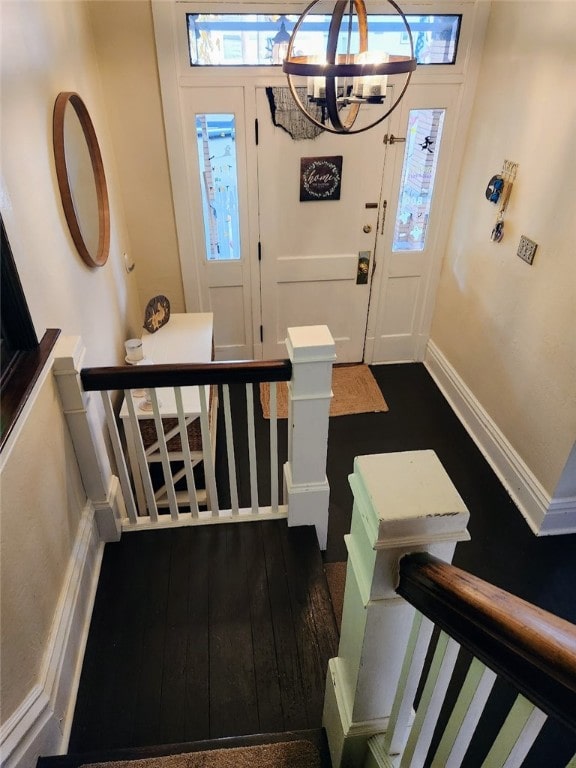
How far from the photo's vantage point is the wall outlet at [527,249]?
2598 mm

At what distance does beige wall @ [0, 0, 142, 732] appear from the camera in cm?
127

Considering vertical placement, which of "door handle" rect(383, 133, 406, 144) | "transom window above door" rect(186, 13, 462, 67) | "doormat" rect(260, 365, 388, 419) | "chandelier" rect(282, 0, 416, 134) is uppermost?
"transom window above door" rect(186, 13, 462, 67)

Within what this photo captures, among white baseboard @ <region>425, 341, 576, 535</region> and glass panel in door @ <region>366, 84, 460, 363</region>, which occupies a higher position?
glass panel in door @ <region>366, 84, 460, 363</region>

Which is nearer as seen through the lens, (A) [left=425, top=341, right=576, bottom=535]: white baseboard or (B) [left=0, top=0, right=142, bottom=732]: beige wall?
(B) [left=0, top=0, right=142, bottom=732]: beige wall

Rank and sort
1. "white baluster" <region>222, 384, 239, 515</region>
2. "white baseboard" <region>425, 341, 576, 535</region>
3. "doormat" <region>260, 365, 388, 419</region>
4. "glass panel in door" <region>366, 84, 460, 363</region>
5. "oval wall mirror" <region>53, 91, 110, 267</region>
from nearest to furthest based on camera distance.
Answer: "white baluster" <region>222, 384, 239, 515</region> < "oval wall mirror" <region>53, 91, 110, 267</region> < "white baseboard" <region>425, 341, 576, 535</region> < "glass panel in door" <region>366, 84, 460, 363</region> < "doormat" <region>260, 365, 388, 419</region>

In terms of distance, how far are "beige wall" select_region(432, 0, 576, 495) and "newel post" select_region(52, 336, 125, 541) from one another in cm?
209

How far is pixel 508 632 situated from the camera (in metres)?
0.63

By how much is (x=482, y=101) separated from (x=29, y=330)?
297 centimetres

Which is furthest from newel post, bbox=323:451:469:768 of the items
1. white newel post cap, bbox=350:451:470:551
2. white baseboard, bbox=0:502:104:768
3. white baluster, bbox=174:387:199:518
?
white baluster, bbox=174:387:199:518

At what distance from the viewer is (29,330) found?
149 cm

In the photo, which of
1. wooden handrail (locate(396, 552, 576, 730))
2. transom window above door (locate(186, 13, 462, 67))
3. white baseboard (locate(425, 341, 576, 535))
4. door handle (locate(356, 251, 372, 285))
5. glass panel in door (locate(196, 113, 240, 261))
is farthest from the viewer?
door handle (locate(356, 251, 372, 285))

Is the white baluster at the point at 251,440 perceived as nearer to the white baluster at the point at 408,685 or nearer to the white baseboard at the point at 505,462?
the white baluster at the point at 408,685

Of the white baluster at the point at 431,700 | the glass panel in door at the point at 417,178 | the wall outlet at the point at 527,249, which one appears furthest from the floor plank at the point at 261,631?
the glass panel in door at the point at 417,178

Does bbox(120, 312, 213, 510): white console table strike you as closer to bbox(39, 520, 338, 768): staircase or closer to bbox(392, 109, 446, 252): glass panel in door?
bbox(39, 520, 338, 768): staircase
